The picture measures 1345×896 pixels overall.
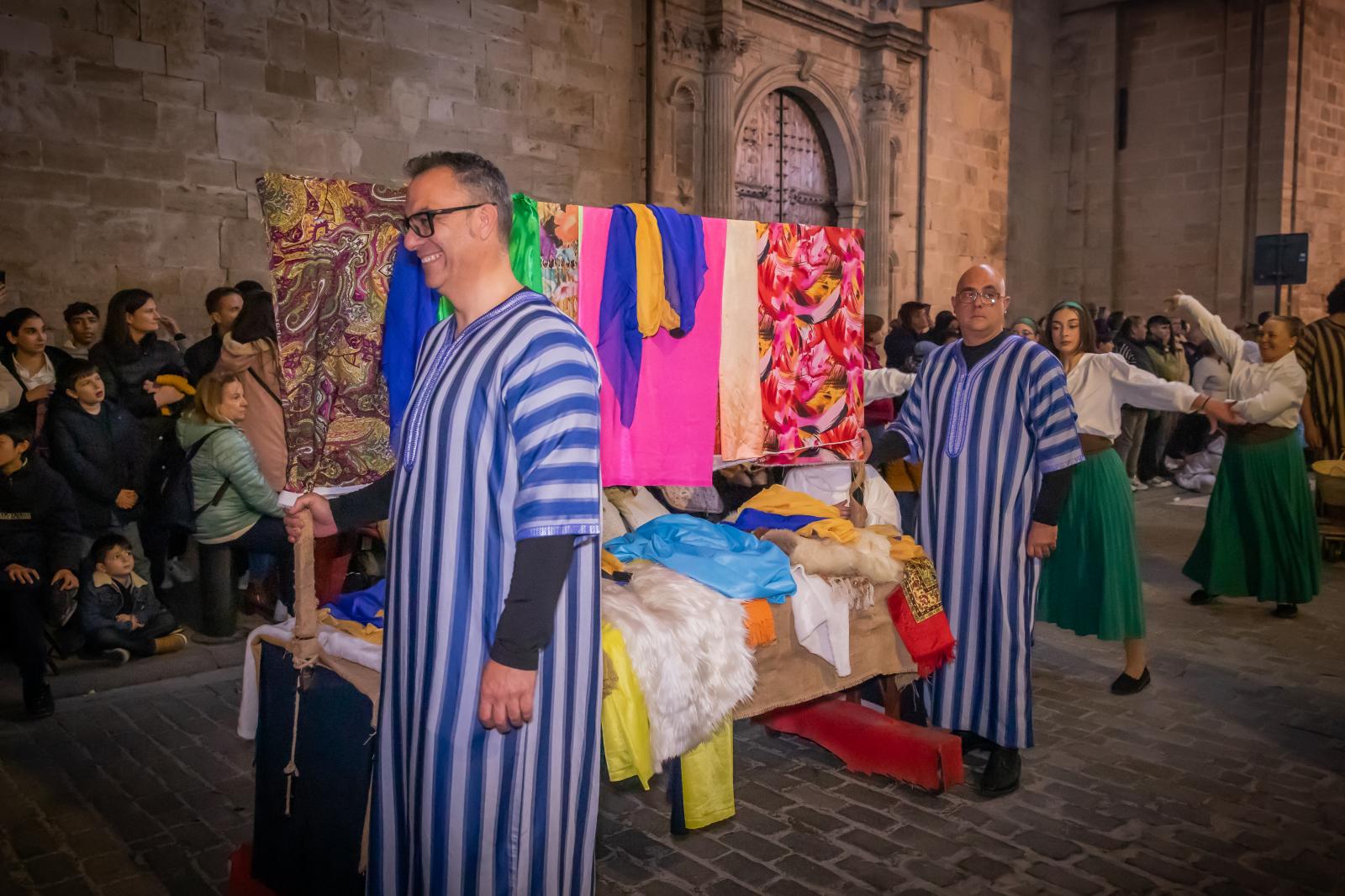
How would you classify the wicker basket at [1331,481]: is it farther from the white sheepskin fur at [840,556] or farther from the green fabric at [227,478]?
the green fabric at [227,478]

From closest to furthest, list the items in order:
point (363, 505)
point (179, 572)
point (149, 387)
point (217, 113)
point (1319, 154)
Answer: point (363, 505) → point (149, 387) → point (179, 572) → point (217, 113) → point (1319, 154)

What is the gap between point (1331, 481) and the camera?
798 cm

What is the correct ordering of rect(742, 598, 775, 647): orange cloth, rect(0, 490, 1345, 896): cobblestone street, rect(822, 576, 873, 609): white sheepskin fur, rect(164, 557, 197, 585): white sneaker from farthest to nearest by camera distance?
rect(164, 557, 197, 585): white sneaker, rect(822, 576, 873, 609): white sheepskin fur, rect(742, 598, 775, 647): orange cloth, rect(0, 490, 1345, 896): cobblestone street

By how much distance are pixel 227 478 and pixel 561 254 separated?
3042mm

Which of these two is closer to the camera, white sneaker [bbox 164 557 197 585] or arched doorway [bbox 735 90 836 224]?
white sneaker [bbox 164 557 197 585]

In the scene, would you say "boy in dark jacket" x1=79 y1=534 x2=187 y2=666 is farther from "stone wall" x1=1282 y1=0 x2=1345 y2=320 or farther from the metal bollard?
"stone wall" x1=1282 y1=0 x2=1345 y2=320

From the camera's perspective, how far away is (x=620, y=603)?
12.0ft

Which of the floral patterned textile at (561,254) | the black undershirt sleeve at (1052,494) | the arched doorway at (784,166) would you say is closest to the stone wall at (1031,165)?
the arched doorway at (784,166)

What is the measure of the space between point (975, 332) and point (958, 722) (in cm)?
156

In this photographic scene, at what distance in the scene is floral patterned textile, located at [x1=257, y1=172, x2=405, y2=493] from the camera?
3463mm

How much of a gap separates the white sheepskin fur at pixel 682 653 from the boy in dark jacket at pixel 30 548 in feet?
9.45

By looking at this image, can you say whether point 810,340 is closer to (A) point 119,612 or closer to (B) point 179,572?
(A) point 119,612

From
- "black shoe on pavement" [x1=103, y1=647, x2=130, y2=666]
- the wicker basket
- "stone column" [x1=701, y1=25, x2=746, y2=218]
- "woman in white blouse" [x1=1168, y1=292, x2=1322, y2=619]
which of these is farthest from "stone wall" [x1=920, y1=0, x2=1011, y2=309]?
"black shoe on pavement" [x1=103, y1=647, x2=130, y2=666]

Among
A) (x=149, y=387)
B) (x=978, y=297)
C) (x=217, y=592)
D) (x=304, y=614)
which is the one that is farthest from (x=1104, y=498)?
(x=149, y=387)
